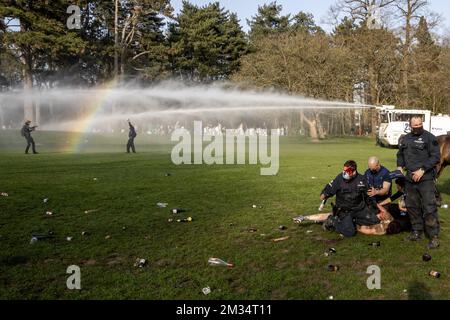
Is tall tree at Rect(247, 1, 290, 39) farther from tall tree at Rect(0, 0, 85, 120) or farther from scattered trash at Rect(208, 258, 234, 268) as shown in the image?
scattered trash at Rect(208, 258, 234, 268)

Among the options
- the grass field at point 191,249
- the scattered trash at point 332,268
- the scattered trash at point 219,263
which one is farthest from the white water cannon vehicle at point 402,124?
the scattered trash at point 219,263

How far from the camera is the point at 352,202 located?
889 cm

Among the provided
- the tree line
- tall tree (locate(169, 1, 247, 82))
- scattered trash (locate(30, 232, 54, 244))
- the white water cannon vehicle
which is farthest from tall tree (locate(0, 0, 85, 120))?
scattered trash (locate(30, 232, 54, 244))

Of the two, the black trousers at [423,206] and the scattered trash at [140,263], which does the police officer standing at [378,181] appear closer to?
the black trousers at [423,206]

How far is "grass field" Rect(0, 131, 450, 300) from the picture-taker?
590 centimetres

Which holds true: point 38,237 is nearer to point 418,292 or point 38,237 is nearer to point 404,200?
point 418,292

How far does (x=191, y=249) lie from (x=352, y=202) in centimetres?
347

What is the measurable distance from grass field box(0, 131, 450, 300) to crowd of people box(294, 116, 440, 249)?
0.31 metres

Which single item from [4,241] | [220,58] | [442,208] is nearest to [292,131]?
[220,58]

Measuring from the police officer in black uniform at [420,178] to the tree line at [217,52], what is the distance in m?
37.7

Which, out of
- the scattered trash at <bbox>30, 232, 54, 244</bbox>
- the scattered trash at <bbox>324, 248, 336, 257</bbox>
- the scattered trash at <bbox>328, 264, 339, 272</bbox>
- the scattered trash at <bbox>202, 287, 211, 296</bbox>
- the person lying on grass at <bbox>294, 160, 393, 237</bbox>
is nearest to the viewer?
the scattered trash at <bbox>202, 287, 211, 296</bbox>

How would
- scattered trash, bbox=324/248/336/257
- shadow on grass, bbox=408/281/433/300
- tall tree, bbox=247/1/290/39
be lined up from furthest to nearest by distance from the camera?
tall tree, bbox=247/1/290/39
scattered trash, bbox=324/248/336/257
shadow on grass, bbox=408/281/433/300

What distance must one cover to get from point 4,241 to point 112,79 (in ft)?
168
